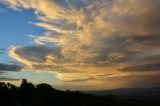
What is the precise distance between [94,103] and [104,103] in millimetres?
6289

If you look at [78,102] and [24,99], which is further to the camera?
[24,99]

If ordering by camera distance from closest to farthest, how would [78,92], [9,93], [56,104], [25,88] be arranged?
[56,104]
[9,93]
[78,92]
[25,88]

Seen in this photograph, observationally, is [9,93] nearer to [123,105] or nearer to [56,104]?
[56,104]

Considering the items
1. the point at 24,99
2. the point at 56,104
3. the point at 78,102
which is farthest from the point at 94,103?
the point at 24,99

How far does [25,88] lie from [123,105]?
1730 inches

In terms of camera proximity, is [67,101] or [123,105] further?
[123,105]

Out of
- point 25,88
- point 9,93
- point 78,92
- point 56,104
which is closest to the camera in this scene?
point 56,104

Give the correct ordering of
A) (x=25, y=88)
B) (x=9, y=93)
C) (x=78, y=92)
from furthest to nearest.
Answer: (x=25, y=88) < (x=78, y=92) < (x=9, y=93)

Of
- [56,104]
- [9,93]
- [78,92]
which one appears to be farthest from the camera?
[78,92]

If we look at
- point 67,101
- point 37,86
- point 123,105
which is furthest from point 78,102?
point 37,86

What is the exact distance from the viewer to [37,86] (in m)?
166

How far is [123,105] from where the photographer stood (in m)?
149

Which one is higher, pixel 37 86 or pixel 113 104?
pixel 37 86

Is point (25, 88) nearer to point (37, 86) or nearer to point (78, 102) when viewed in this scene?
point (37, 86)
